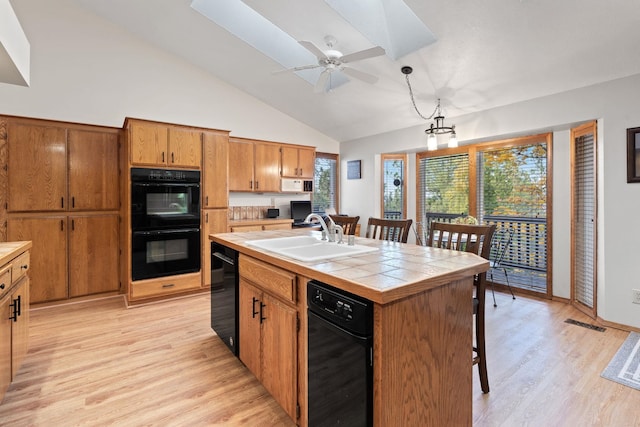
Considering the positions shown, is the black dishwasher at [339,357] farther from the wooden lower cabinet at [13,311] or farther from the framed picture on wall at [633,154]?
the framed picture on wall at [633,154]

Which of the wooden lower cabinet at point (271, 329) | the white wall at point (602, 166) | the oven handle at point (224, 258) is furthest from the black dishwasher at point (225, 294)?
the white wall at point (602, 166)

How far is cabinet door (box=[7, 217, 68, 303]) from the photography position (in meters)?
3.37

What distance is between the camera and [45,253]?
3.46 m

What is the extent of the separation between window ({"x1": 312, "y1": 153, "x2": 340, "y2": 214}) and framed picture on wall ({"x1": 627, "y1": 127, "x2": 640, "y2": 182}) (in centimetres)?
401

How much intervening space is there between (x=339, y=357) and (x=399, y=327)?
0.28 m

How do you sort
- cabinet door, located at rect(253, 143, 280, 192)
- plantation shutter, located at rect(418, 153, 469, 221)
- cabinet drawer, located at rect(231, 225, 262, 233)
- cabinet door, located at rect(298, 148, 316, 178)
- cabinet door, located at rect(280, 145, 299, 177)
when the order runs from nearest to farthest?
cabinet drawer, located at rect(231, 225, 262, 233)
plantation shutter, located at rect(418, 153, 469, 221)
cabinet door, located at rect(253, 143, 280, 192)
cabinet door, located at rect(280, 145, 299, 177)
cabinet door, located at rect(298, 148, 316, 178)

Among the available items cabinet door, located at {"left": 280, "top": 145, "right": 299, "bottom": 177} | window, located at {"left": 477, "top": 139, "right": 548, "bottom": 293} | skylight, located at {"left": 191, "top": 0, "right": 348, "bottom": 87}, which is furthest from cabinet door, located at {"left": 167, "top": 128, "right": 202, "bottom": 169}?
window, located at {"left": 477, "top": 139, "right": 548, "bottom": 293}

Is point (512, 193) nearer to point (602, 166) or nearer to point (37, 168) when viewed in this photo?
point (602, 166)

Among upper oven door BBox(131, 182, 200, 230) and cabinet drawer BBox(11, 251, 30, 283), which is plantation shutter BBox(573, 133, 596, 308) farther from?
cabinet drawer BBox(11, 251, 30, 283)

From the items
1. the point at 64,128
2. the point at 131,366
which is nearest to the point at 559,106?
the point at 131,366

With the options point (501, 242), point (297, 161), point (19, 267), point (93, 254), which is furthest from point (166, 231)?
point (501, 242)

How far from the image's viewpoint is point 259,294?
188 cm

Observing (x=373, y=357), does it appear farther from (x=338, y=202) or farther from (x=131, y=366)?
(x=338, y=202)

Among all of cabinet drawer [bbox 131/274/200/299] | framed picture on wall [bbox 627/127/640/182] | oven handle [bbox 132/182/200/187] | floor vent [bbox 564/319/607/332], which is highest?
framed picture on wall [bbox 627/127/640/182]
